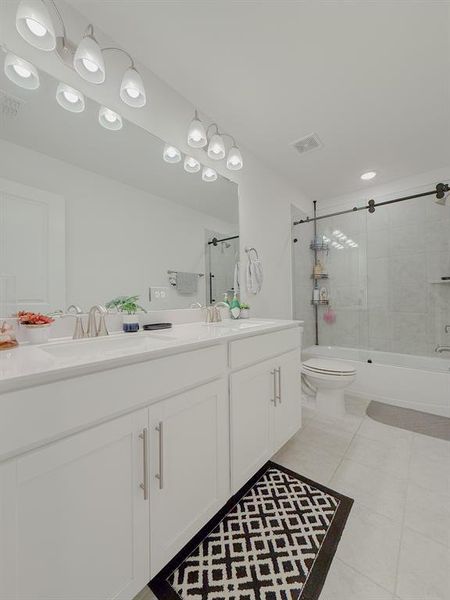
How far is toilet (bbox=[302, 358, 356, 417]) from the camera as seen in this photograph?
2104 mm

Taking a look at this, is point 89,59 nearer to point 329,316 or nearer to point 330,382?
point 330,382

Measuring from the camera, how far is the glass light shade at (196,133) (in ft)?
5.44

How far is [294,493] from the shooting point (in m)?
1.35

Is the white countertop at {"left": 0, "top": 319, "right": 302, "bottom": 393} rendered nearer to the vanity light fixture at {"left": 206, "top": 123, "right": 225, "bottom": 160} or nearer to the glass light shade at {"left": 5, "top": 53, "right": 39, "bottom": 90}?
the glass light shade at {"left": 5, "top": 53, "right": 39, "bottom": 90}

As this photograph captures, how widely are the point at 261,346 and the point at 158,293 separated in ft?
2.32

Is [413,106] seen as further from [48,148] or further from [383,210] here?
[48,148]

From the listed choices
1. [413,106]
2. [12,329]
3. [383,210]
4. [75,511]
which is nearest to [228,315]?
[12,329]

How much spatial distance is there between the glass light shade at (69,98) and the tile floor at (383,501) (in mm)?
2057

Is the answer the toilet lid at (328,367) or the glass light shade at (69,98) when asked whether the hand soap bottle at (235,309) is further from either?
the glass light shade at (69,98)

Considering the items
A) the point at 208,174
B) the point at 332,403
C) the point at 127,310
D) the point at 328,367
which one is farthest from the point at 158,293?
the point at 332,403

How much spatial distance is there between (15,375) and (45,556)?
0.47m

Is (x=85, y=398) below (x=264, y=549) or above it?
above

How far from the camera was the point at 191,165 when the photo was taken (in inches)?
70.1

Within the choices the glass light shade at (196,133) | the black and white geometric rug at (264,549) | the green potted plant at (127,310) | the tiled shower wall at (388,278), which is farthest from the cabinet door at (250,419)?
the tiled shower wall at (388,278)
